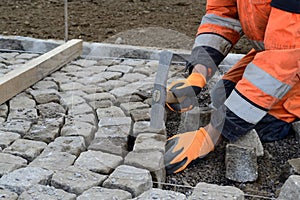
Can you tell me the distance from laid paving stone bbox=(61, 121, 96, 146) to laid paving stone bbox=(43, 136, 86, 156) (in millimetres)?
43

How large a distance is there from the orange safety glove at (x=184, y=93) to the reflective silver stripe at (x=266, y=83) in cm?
41

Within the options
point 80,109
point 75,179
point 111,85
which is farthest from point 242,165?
point 111,85

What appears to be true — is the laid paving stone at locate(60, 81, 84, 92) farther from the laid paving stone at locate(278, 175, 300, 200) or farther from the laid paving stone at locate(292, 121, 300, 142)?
the laid paving stone at locate(278, 175, 300, 200)

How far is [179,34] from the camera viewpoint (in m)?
4.09

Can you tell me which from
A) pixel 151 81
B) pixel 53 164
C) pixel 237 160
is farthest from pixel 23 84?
pixel 237 160

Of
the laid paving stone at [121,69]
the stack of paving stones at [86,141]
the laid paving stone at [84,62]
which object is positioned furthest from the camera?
the laid paving stone at [84,62]

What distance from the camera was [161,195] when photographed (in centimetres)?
216

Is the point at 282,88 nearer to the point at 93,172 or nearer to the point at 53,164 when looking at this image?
the point at 93,172

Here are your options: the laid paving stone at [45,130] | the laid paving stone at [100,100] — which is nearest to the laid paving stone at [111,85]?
the laid paving stone at [100,100]

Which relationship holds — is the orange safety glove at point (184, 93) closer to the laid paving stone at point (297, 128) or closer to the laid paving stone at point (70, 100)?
the laid paving stone at point (297, 128)

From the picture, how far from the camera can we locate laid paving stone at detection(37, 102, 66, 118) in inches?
120

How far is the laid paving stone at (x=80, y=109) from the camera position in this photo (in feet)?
10.1

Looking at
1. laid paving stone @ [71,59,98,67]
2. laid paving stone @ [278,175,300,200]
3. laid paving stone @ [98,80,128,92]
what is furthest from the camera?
laid paving stone @ [71,59,98,67]

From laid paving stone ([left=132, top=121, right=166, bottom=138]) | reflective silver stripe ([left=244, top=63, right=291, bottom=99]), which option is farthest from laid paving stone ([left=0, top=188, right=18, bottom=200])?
reflective silver stripe ([left=244, top=63, right=291, bottom=99])
